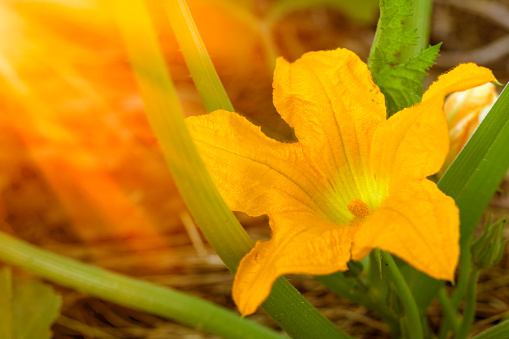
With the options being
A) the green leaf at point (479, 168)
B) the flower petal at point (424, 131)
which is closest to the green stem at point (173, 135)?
the flower petal at point (424, 131)

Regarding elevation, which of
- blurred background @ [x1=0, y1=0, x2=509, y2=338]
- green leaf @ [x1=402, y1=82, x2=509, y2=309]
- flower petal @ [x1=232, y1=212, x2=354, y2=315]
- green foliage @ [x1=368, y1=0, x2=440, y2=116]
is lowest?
blurred background @ [x1=0, y1=0, x2=509, y2=338]

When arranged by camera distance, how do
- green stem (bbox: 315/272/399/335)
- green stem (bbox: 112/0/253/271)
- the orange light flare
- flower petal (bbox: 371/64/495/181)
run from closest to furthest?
flower petal (bbox: 371/64/495/181) → green stem (bbox: 112/0/253/271) → green stem (bbox: 315/272/399/335) → the orange light flare

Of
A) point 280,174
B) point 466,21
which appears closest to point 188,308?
point 280,174

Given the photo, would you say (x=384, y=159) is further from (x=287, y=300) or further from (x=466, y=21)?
(x=466, y=21)

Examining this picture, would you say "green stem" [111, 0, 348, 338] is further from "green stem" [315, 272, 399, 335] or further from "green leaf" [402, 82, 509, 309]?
"green leaf" [402, 82, 509, 309]

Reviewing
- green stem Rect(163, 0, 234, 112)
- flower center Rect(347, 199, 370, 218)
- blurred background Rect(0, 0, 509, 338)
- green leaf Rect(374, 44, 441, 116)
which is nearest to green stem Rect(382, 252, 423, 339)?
flower center Rect(347, 199, 370, 218)

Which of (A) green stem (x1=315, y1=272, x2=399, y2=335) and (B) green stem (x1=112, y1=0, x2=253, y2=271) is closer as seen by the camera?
(B) green stem (x1=112, y1=0, x2=253, y2=271)
